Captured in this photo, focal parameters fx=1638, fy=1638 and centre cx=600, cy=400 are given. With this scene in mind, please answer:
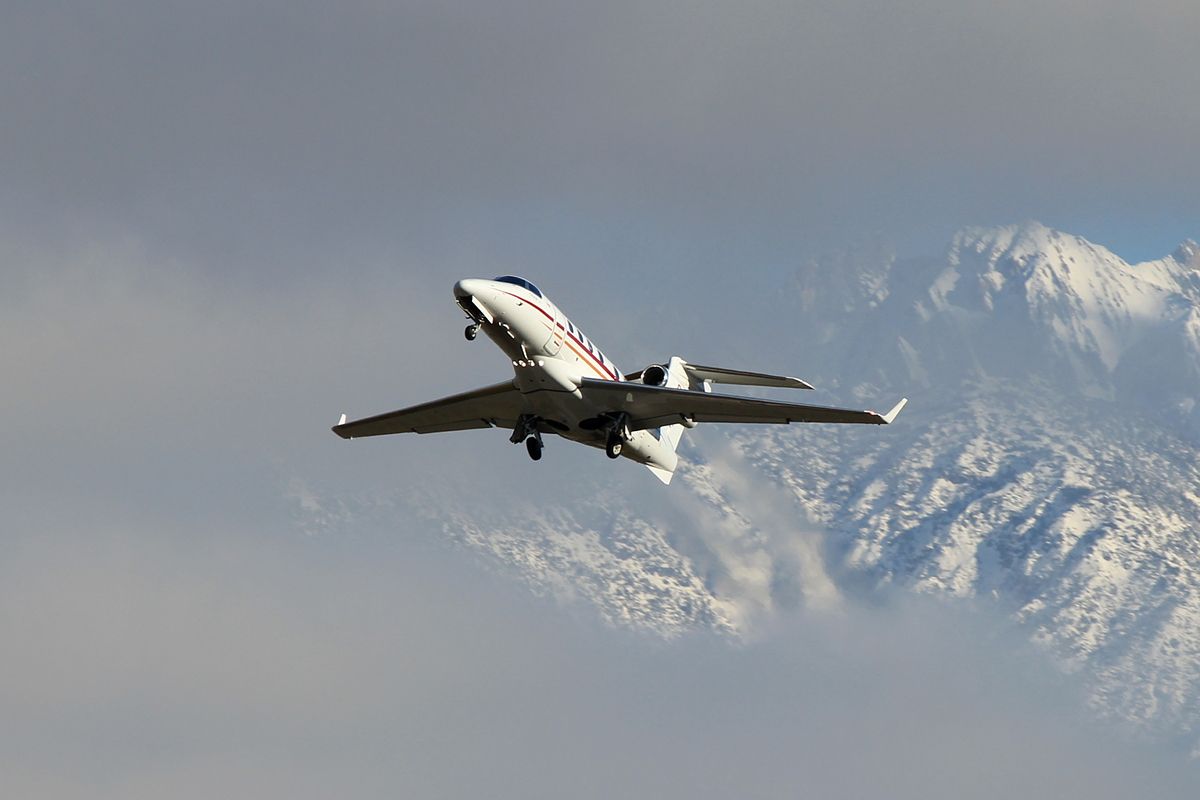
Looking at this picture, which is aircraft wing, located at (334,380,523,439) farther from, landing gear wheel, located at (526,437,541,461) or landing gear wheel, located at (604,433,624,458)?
landing gear wheel, located at (604,433,624,458)

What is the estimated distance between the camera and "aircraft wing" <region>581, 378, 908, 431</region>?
59.9 metres

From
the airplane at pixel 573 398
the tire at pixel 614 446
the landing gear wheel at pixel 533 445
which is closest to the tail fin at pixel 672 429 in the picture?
the airplane at pixel 573 398

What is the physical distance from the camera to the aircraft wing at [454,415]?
6469cm

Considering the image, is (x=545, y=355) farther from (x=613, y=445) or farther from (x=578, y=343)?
(x=613, y=445)

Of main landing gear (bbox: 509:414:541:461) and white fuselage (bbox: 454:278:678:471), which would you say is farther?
main landing gear (bbox: 509:414:541:461)

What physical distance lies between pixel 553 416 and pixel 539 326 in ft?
17.6

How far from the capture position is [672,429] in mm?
70250

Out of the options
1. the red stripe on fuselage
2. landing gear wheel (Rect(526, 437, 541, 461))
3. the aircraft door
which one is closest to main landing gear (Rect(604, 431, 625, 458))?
the red stripe on fuselage

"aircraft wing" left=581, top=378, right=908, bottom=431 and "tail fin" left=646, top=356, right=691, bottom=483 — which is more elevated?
"tail fin" left=646, top=356, right=691, bottom=483

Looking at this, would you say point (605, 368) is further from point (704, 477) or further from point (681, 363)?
point (704, 477)

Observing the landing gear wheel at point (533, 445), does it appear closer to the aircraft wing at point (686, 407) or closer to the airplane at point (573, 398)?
the airplane at point (573, 398)

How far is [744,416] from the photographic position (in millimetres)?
62156

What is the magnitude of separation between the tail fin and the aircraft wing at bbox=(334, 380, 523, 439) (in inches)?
240

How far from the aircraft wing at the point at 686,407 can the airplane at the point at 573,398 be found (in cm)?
4
